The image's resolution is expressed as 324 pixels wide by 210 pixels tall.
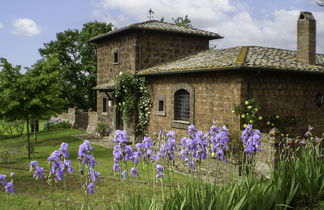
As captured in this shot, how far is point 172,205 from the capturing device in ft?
12.3

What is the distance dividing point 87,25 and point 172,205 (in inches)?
1200

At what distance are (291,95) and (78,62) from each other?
79.4 feet

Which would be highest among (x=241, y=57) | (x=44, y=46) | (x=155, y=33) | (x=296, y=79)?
(x=44, y=46)

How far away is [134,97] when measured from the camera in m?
16.8

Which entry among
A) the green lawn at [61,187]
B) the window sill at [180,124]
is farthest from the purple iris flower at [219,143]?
the window sill at [180,124]

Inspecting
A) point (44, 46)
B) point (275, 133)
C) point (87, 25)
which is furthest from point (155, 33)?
point (44, 46)

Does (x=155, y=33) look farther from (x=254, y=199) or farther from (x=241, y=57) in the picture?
(x=254, y=199)

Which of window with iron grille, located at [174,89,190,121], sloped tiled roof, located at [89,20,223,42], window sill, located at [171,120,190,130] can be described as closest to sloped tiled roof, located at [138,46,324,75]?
window with iron grille, located at [174,89,190,121]

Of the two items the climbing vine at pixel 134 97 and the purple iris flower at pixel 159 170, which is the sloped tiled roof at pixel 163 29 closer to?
the climbing vine at pixel 134 97

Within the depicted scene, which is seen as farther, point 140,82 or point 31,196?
Answer: point 140,82

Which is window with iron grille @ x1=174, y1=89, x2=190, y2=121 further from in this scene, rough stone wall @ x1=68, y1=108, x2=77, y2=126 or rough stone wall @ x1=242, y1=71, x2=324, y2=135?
rough stone wall @ x1=68, y1=108, x2=77, y2=126

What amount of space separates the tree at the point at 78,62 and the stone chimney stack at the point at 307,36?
2047 cm

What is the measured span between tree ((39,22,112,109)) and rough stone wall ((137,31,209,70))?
48.1 ft

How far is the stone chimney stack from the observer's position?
13.5 meters
